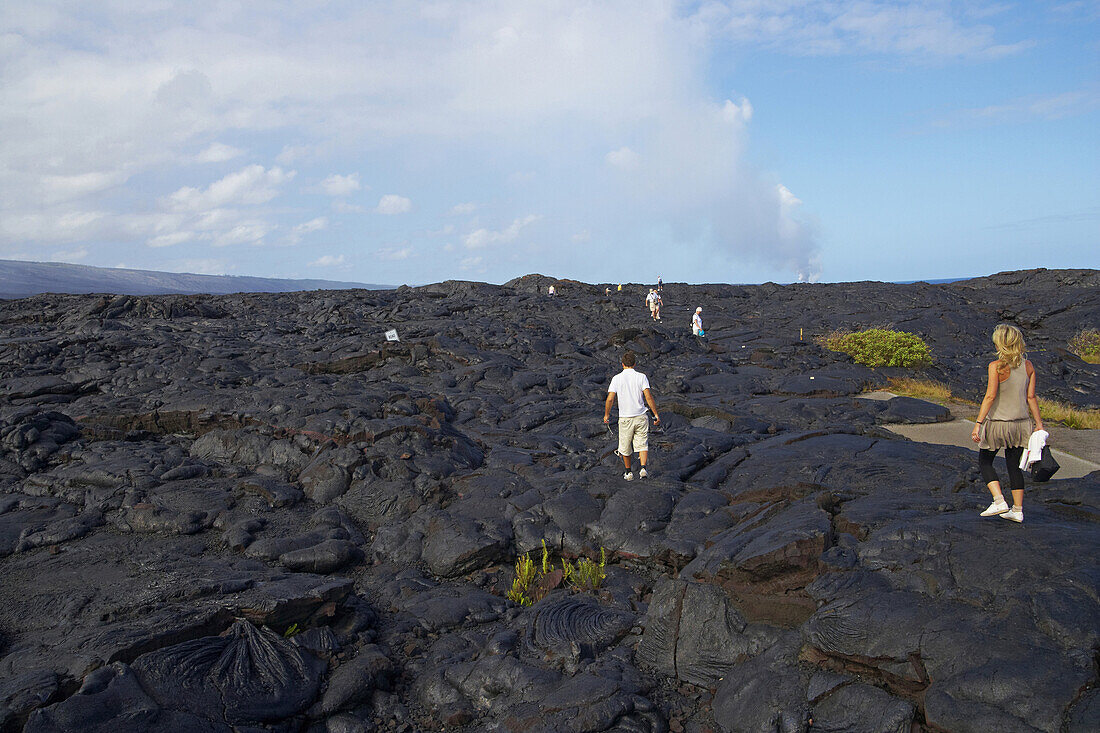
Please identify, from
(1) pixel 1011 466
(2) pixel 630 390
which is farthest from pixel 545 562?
(1) pixel 1011 466

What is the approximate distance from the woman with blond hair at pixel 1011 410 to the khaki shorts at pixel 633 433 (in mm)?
4770

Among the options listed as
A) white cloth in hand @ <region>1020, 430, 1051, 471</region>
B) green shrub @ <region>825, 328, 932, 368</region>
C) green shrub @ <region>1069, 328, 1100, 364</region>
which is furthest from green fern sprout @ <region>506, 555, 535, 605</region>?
green shrub @ <region>1069, 328, 1100, 364</region>

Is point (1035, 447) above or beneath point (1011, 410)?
beneath

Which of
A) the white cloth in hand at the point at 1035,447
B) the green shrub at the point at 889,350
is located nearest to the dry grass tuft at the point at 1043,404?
the green shrub at the point at 889,350

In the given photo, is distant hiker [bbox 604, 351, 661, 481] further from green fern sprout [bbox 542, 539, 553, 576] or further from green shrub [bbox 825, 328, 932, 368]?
green shrub [bbox 825, 328, 932, 368]

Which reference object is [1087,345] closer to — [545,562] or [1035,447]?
[1035,447]

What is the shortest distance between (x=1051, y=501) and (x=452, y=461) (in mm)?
9117

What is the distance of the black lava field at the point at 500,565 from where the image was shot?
5324 mm

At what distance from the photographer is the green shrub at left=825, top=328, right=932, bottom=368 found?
77.0 feet

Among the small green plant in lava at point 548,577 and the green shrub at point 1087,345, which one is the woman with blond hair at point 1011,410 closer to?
the small green plant in lava at point 548,577

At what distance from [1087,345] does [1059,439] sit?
2125cm

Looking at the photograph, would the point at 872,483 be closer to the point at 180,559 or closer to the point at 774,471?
the point at 774,471

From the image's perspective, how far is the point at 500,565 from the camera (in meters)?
9.51

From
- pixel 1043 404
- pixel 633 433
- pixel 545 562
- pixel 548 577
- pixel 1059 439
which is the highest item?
pixel 633 433
